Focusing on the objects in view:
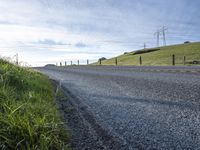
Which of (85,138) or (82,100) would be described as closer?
(85,138)

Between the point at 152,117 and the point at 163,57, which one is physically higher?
the point at 163,57

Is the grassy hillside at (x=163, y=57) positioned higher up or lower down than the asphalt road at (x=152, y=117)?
higher up

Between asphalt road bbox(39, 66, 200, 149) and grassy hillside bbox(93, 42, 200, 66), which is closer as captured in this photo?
asphalt road bbox(39, 66, 200, 149)

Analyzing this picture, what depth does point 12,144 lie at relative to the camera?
2.73 metres

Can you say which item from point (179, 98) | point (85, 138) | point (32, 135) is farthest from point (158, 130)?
point (179, 98)

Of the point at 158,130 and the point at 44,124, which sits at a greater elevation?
the point at 44,124

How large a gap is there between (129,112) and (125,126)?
0.87 m

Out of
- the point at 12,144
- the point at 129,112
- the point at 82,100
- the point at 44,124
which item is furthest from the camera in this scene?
the point at 82,100

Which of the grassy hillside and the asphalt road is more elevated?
the grassy hillside

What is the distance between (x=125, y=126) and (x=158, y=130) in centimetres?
48

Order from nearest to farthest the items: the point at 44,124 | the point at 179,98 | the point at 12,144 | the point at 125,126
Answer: the point at 12,144 < the point at 44,124 < the point at 125,126 < the point at 179,98

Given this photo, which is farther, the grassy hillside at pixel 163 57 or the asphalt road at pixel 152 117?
the grassy hillside at pixel 163 57

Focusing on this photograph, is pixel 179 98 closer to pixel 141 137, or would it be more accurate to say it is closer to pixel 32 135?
pixel 141 137

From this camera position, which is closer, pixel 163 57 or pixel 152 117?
pixel 152 117
